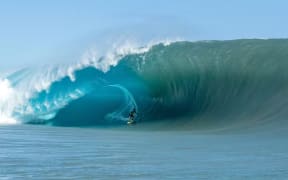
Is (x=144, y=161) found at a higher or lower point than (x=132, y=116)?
lower

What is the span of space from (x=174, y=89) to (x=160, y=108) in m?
0.90

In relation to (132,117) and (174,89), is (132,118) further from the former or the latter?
(174,89)

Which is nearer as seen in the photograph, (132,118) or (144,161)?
(144,161)

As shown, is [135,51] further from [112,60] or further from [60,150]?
[60,150]

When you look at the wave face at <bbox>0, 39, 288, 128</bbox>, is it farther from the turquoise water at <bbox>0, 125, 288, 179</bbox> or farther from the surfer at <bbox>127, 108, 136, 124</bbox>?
the turquoise water at <bbox>0, 125, 288, 179</bbox>

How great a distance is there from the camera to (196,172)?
6.83 meters

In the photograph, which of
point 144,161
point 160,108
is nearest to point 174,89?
point 160,108

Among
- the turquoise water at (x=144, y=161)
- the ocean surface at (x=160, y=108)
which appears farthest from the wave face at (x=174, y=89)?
the turquoise water at (x=144, y=161)

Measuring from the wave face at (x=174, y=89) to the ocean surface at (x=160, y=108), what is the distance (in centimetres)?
4

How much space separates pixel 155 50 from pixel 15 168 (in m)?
18.8

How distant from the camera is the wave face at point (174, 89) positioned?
64.7 ft

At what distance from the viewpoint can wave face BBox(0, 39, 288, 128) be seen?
19.7 metres

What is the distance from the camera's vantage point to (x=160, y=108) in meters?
23.0

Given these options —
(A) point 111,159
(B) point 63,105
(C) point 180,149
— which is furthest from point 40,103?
(A) point 111,159
